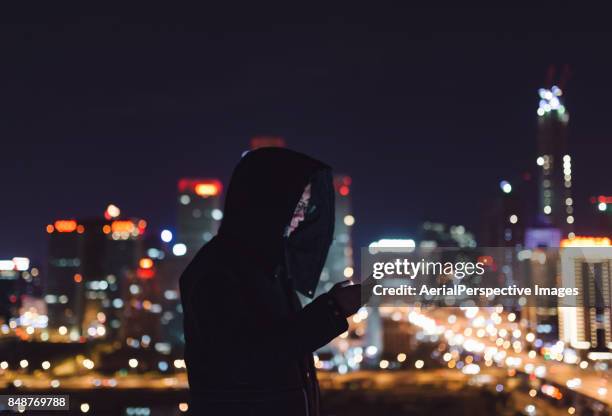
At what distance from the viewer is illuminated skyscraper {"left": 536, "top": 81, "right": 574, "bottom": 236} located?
69562mm

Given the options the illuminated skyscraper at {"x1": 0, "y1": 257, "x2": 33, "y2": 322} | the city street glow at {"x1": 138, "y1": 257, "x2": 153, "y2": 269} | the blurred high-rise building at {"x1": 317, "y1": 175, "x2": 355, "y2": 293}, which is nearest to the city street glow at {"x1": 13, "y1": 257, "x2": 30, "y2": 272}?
the illuminated skyscraper at {"x1": 0, "y1": 257, "x2": 33, "y2": 322}

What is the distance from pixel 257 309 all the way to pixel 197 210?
46470 millimetres

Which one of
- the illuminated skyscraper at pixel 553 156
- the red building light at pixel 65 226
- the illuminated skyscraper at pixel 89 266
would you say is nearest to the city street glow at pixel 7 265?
the illuminated skyscraper at pixel 89 266

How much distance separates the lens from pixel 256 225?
55.2 inches

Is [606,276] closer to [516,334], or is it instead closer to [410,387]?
[410,387]

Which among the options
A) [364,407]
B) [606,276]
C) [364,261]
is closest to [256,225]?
[364,261]

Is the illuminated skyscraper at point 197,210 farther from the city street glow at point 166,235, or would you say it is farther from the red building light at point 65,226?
the red building light at point 65,226

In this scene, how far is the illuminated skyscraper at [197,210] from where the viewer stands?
4684cm

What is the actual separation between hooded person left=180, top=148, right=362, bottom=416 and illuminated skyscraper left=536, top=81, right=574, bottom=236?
6992 cm

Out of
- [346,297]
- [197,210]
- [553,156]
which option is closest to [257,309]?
[346,297]

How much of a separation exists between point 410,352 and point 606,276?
1431 inches

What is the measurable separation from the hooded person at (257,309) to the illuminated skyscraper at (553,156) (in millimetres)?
69918

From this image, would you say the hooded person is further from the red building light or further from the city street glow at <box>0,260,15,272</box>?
the red building light

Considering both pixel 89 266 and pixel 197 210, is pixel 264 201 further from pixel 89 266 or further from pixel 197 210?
pixel 89 266
